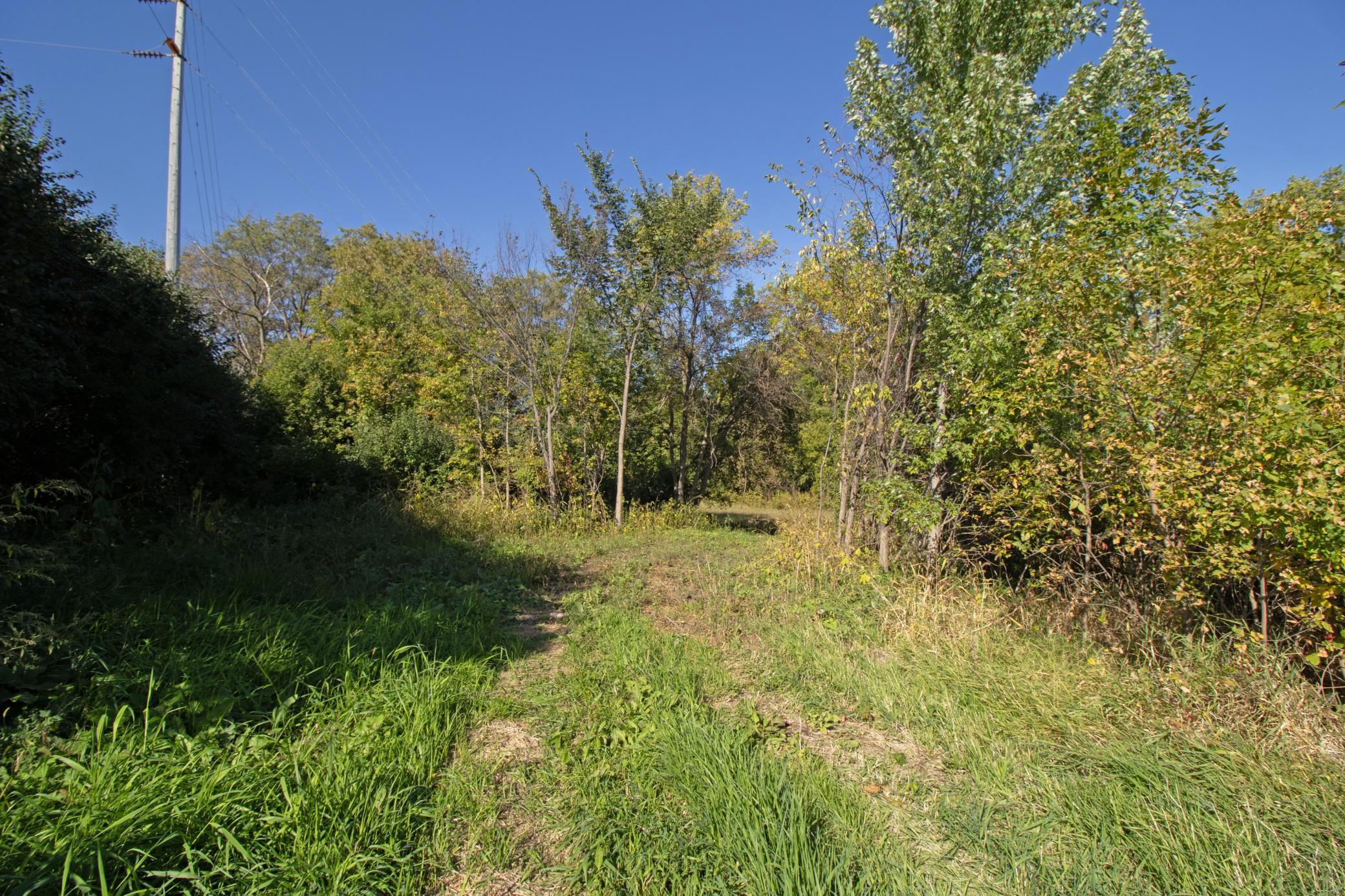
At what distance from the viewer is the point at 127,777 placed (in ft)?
7.64

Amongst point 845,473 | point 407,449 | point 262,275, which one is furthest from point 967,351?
point 262,275

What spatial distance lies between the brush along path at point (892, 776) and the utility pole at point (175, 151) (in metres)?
10.7

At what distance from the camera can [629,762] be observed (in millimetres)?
2889

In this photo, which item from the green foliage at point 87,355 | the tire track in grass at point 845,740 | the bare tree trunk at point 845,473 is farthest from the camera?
the bare tree trunk at point 845,473

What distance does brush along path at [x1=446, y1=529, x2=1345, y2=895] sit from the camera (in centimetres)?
217

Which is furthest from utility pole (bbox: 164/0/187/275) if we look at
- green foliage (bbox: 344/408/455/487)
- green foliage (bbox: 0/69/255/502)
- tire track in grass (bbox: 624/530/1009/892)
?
tire track in grass (bbox: 624/530/1009/892)

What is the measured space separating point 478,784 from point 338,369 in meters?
14.4

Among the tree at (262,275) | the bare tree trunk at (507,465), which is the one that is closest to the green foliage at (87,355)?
the bare tree trunk at (507,465)

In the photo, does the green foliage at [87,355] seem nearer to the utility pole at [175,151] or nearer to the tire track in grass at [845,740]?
the utility pole at [175,151]

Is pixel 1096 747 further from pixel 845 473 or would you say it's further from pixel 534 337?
pixel 534 337

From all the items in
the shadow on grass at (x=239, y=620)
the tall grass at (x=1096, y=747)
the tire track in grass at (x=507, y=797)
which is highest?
the shadow on grass at (x=239, y=620)

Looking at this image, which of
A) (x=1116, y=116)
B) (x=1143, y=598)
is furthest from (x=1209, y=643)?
(x=1116, y=116)

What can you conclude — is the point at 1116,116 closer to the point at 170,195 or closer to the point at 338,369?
the point at 170,195

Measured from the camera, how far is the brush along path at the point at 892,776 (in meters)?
2.17
